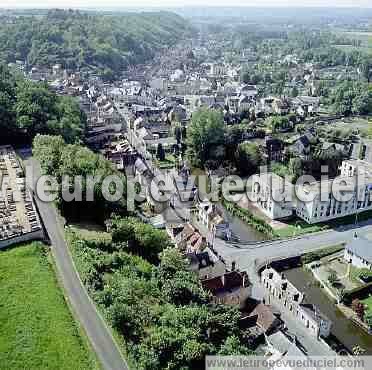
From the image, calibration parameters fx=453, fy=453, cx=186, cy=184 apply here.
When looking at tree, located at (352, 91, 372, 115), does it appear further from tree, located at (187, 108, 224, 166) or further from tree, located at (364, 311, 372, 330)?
tree, located at (364, 311, 372, 330)

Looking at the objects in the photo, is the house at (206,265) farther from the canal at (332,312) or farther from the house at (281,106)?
the house at (281,106)

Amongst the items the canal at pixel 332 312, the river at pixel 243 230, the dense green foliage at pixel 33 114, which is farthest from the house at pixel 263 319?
the dense green foliage at pixel 33 114

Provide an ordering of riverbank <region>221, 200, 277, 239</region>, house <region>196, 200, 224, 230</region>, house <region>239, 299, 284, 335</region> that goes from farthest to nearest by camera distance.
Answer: riverbank <region>221, 200, 277, 239</region> → house <region>196, 200, 224, 230</region> → house <region>239, 299, 284, 335</region>

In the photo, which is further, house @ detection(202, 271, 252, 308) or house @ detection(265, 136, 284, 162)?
house @ detection(265, 136, 284, 162)

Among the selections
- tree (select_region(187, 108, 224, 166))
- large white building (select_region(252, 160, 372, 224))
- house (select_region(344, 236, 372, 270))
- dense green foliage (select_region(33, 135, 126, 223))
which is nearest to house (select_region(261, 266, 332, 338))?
house (select_region(344, 236, 372, 270))

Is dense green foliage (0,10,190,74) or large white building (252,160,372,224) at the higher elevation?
dense green foliage (0,10,190,74)

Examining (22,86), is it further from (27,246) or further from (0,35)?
(0,35)

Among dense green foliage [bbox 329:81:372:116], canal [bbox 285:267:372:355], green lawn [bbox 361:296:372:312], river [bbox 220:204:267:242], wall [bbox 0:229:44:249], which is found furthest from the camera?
dense green foliage [bbox 329:81:372:116]

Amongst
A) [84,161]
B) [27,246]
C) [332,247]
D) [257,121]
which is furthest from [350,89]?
[27,246]
